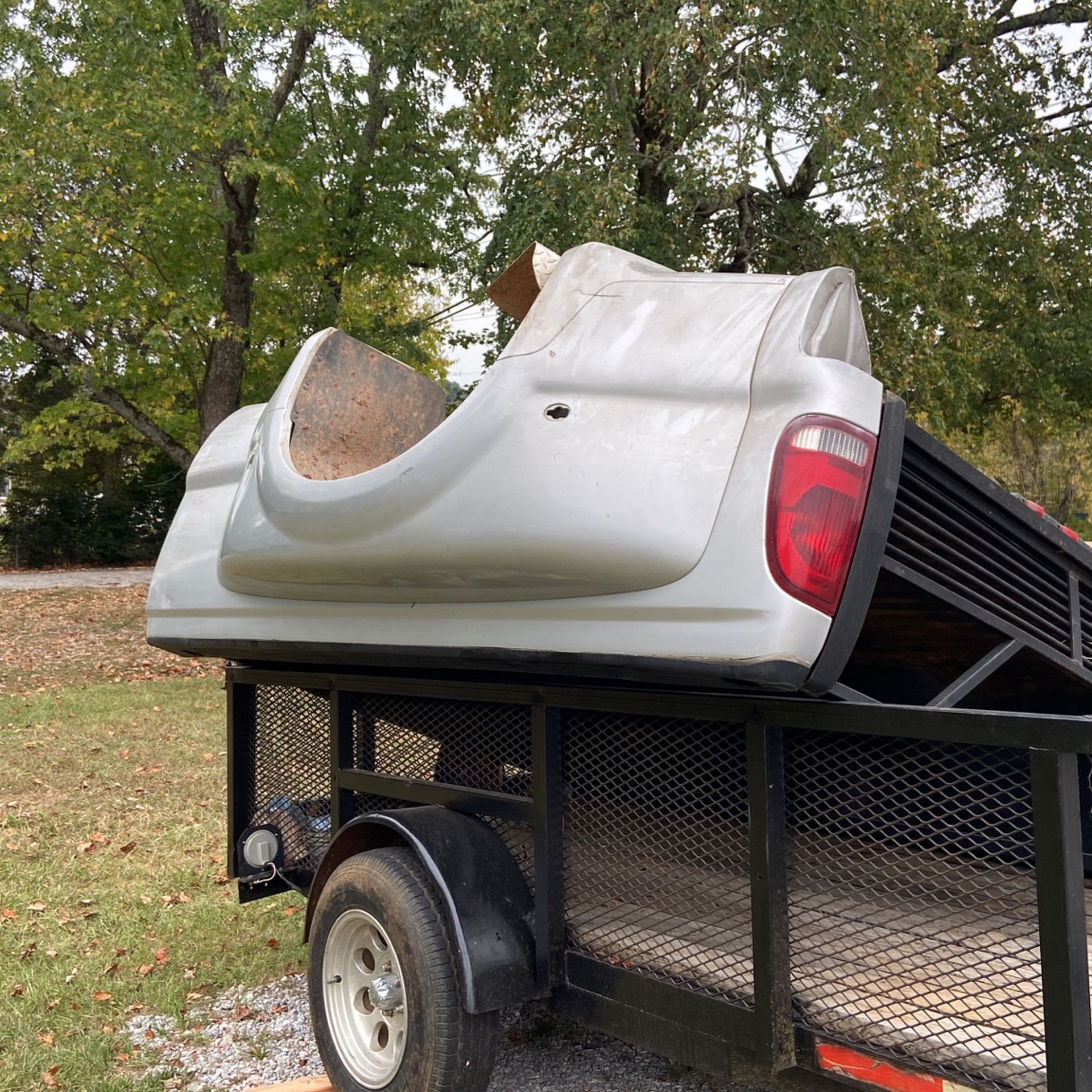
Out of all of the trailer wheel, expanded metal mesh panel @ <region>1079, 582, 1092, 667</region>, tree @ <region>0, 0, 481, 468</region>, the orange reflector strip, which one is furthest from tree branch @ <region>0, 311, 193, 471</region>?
the orange reflector strip

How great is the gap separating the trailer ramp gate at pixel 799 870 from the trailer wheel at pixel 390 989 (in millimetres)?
237

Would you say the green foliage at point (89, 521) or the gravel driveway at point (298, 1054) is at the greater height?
the green foliage at point (89, 521)

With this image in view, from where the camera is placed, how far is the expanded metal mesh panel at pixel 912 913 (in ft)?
6.63

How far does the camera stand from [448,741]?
3.20 metres

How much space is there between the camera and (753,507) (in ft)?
7.23

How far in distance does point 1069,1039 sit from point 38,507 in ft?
95.7

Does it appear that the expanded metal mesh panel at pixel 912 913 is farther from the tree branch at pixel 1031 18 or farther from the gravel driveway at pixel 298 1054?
the tree branch at pixel 1031 18

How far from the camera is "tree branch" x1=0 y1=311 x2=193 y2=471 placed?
48.1 ft

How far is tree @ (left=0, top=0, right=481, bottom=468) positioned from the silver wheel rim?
1094cm

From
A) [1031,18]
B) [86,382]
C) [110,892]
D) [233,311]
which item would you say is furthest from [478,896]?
[1031,18]

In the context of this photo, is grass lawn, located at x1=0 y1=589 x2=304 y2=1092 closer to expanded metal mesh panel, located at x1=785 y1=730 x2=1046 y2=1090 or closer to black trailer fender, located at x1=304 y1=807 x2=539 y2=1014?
black trailer fender, located at x1=304 y1=807 x2=539 y2=1014

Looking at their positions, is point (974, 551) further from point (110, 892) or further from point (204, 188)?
point (204, 188)

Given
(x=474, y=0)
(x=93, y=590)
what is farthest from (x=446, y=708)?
(x=93, y=590)

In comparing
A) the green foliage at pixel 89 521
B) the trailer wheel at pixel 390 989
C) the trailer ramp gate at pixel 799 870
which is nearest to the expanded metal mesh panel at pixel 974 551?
the trailer ramp gate at pixel 799 870
